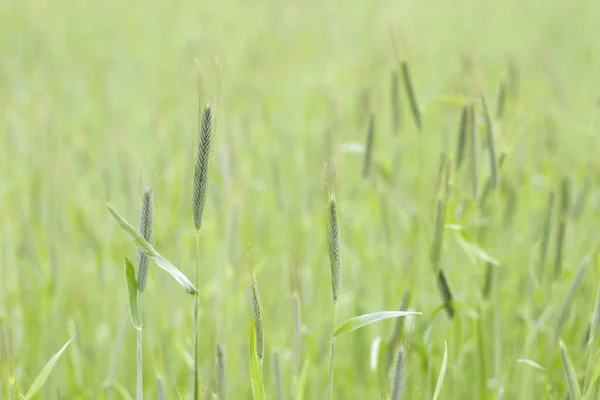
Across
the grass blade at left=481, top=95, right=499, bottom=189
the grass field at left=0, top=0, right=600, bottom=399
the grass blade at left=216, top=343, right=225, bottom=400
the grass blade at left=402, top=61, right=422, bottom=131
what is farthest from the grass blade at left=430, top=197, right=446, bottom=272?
the grass blade at left=216, top=343, right=225, bottom=400

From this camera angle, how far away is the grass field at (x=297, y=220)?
42.4 inches

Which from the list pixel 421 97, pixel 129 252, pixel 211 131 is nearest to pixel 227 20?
pixel 421 97

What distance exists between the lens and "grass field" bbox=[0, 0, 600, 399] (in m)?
1.08

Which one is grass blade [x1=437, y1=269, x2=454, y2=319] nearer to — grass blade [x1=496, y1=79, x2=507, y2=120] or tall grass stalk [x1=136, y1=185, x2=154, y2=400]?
grass blade [x1=496, y1=79, x2=507, y2=120]

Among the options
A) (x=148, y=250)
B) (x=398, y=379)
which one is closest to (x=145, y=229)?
(x=148, y=250)

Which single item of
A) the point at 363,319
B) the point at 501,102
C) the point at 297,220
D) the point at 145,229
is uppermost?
the point at 501,102

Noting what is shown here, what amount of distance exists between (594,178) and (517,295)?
0.44 m

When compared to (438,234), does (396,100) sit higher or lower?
higher

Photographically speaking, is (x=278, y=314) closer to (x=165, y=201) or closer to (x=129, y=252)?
(x=129, y=252)

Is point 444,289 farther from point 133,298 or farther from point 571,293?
point 133,298

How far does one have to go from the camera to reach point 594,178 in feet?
5.84

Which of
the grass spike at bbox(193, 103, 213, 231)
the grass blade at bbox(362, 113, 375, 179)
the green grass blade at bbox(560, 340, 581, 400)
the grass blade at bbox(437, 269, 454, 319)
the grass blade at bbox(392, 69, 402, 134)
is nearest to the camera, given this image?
the grass spike at bbox(193, 103, 213, 231)

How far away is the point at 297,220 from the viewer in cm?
200

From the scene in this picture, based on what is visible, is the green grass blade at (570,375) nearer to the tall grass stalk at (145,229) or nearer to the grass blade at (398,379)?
the grass blade at (398,379)
